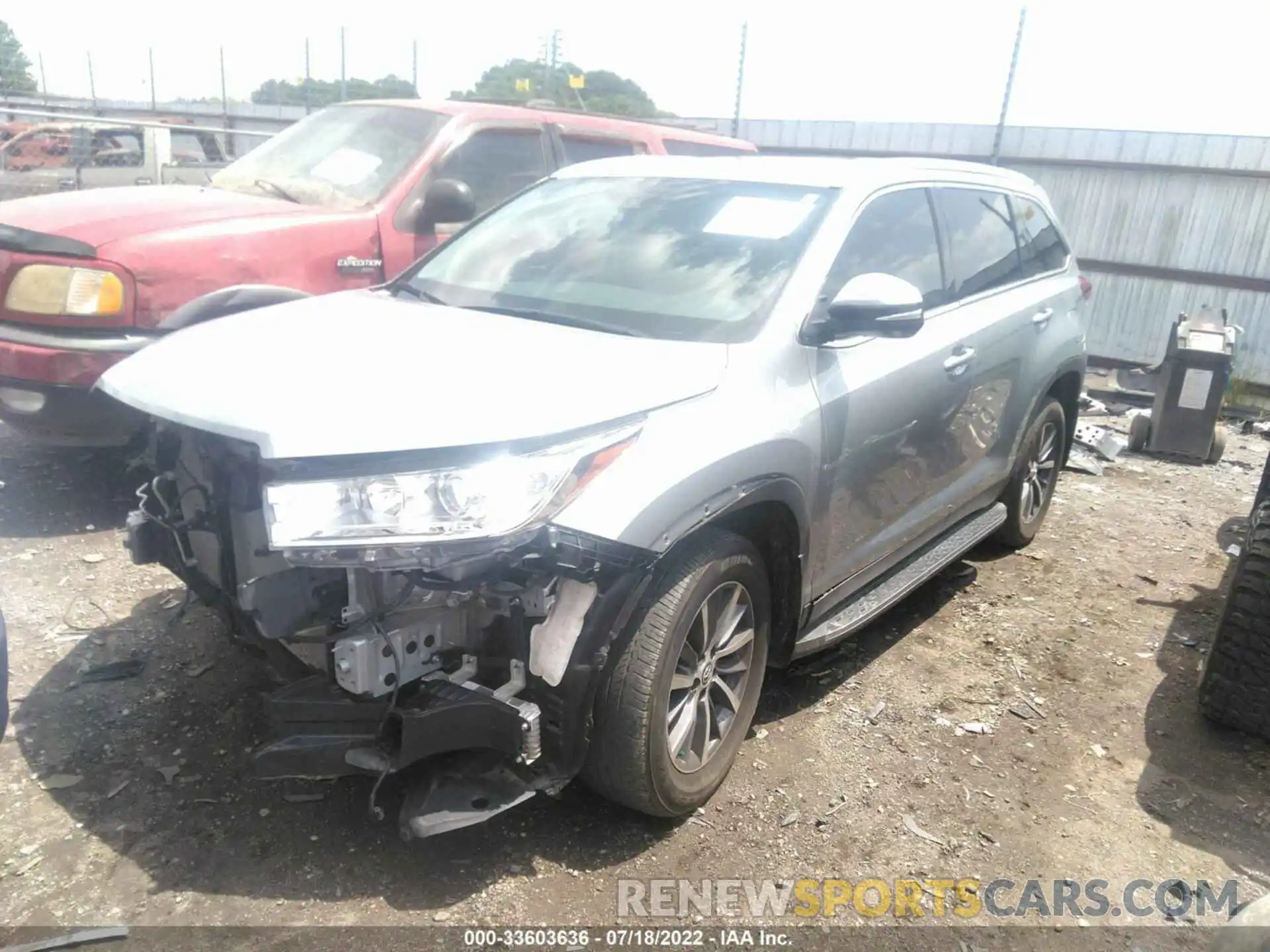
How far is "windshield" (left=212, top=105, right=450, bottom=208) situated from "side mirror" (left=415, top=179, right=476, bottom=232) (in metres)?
0.27

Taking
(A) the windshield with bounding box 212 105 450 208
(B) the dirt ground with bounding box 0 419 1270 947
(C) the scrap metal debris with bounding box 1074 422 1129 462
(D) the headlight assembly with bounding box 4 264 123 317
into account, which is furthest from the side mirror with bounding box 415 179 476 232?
(C) the scrap metal debris with bounding box 1074 422 1129 462

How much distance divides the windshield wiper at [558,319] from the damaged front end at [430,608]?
62 centimetres

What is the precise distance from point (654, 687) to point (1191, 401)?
631 cm

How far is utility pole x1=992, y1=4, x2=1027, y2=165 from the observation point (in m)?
10.0

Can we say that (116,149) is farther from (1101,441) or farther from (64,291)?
(1101,441)

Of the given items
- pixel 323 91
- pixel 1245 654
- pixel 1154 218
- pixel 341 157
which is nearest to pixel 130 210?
pixel 341 157

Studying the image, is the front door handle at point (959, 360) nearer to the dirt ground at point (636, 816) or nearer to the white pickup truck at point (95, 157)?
the dirt ground at point (636, 816)

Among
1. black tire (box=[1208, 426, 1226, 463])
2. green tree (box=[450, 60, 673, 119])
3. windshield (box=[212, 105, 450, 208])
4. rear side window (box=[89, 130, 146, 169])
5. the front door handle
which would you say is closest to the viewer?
the front door handle

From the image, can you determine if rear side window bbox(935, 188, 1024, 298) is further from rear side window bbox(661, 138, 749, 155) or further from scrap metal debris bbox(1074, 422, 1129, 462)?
scrap metal debris bbox(1074, 422, 1129, 462)

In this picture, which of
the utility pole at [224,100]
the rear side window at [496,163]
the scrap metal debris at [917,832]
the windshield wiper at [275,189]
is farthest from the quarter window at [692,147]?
the utility pole at [224,100]

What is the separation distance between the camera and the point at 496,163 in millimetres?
5688

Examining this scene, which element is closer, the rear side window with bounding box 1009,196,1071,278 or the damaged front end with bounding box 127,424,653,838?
the damaged front end with bounding box 127,424,653,838

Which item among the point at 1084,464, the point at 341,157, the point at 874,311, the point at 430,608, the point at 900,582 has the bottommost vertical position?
the point at 1084,464

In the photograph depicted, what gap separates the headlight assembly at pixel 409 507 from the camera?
82.7 inches
